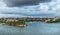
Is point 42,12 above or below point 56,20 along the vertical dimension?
above

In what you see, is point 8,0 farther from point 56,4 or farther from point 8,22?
point 56,4

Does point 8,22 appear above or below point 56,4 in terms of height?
below

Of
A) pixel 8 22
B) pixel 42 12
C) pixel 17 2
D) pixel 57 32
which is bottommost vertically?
pixel 57 32

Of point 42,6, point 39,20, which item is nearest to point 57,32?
point 39,20

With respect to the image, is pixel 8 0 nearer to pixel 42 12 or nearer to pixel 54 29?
pixel 42 12

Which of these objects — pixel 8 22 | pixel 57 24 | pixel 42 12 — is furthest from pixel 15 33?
pixel 57 24
